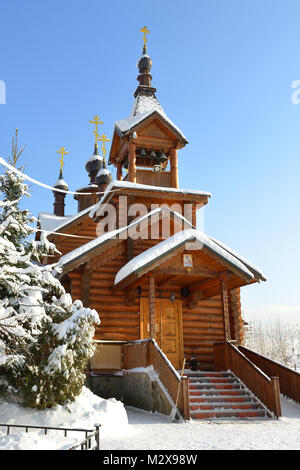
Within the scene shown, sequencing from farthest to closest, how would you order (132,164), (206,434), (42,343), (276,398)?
1. (132,164)
2. (276,398)
3. (42,343)
4. (206,434)

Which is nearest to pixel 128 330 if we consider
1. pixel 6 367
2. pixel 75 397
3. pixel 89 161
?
pixel 75 397

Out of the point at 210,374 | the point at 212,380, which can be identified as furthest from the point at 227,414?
the point at 210,374

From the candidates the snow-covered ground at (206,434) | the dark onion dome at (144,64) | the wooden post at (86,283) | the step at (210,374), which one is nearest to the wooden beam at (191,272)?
the wooden post at (86,283)

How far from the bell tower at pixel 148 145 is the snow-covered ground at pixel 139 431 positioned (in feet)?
36.4

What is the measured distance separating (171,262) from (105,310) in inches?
125

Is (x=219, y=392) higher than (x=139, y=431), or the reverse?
(x=219, y=392)

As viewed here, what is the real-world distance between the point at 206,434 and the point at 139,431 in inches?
55.4

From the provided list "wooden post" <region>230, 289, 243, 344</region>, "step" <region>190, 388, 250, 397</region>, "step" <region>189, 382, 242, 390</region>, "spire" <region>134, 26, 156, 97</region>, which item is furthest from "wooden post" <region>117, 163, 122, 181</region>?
"step" <region>190, 388, 250, 397</region>

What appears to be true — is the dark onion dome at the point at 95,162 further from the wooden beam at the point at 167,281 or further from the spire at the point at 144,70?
the wooden beam at the point at 167,281

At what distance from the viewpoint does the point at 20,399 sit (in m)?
9.84

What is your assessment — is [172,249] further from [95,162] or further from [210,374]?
[95,162]

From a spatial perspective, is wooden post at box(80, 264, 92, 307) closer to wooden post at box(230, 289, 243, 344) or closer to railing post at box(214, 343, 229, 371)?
railing post at box(214, 343, 229, 371)

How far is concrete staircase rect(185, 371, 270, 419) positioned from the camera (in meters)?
11.6

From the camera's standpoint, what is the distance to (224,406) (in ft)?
39.2
